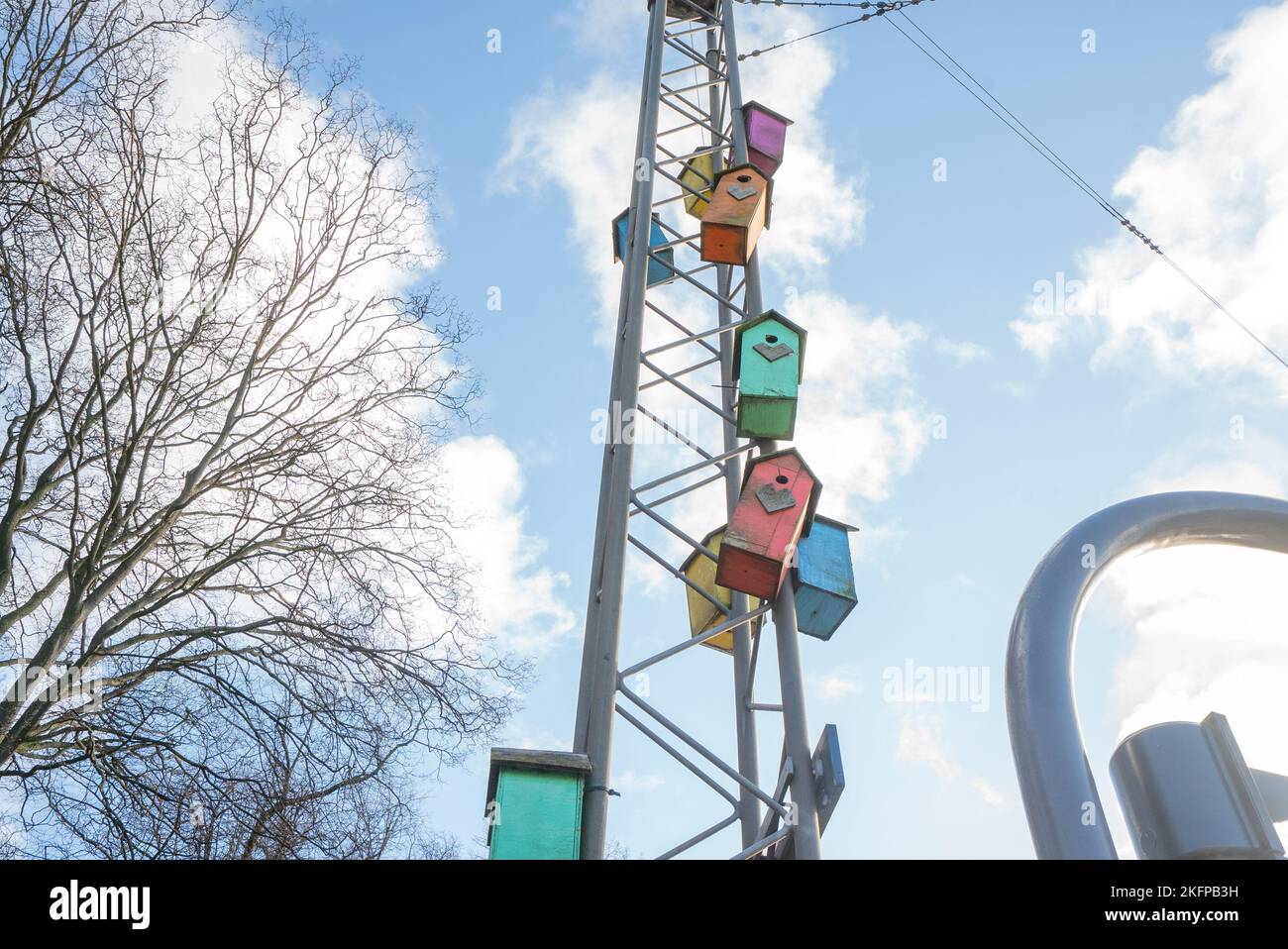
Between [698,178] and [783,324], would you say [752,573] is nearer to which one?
Result: [783,324]

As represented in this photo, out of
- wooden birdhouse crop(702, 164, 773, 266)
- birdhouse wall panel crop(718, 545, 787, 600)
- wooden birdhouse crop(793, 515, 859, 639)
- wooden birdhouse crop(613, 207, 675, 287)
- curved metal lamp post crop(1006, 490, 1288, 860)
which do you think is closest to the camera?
curved metal lamp post crop(1006, 490, 1288, 860)

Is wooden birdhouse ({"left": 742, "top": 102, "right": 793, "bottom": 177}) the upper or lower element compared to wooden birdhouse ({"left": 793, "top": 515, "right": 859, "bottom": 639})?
upper

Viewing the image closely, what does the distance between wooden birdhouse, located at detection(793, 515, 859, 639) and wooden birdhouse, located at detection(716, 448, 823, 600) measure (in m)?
0.11

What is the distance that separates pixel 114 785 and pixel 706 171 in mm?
5517

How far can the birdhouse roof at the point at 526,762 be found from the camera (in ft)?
10.5

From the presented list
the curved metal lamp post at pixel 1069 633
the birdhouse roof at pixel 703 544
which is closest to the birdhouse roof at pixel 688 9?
the birdhouse roof at pixel 703 544

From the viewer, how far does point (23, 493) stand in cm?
629

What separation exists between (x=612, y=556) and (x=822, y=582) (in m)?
1.10

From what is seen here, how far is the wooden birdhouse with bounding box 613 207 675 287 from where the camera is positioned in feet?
19.8

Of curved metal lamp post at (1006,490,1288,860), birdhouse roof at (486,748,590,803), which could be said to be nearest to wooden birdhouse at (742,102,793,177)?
birdhouse roof at (486,748,590,803)

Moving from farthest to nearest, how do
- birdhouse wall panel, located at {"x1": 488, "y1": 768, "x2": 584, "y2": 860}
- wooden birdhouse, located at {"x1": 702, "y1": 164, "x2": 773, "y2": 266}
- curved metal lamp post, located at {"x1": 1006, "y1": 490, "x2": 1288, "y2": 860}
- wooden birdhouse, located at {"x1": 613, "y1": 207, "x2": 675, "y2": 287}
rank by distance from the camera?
wooden birdhouse, located at {"x1": 613, "y1": 207, "x2": 675, "y2": 287} < wooden birdhouse, located at {"x1": 702, "y1": 164, "x2": 773, "y2": 266} < birdhouse wall panel, located at {"x1": 488, "y1": 768, "x2": 584, "y2": 860} < curved metal lamp post, located at {"x1": 1006, "y1": 490, "x2": 1288, "y2": 860}

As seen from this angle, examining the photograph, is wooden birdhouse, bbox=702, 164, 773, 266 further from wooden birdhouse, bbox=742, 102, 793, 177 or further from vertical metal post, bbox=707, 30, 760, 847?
wooden birdhouse, bbox=742, 102, 793, 177
